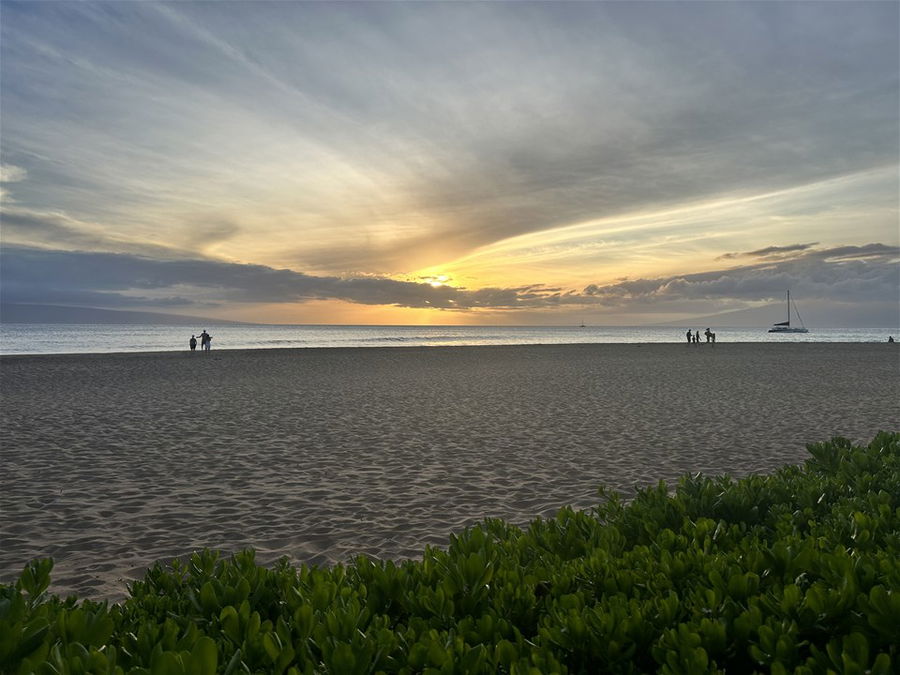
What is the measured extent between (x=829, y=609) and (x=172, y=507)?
301 inches

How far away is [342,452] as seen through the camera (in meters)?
11.5

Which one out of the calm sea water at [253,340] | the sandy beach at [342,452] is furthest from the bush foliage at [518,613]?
the calm sea water at [253,340]

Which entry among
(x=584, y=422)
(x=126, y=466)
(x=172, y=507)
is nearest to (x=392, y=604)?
(x=172, y=507)

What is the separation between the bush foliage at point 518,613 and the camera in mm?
2131

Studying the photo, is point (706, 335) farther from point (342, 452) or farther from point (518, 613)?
point (518, 613)

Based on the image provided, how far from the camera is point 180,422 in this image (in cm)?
1506

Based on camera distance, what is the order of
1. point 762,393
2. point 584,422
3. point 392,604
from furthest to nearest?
point 762,393
point 584,422
point 392,604

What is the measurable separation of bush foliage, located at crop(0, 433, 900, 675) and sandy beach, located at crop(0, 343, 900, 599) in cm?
325

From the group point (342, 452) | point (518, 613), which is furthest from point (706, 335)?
point (518, 613)

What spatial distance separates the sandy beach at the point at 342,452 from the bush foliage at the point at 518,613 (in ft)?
10.7

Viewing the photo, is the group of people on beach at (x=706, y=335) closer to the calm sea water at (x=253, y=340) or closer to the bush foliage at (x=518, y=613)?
the calm sea water at (x=253, y=340)

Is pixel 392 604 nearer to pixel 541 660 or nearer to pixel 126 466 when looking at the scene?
pixel 541 660

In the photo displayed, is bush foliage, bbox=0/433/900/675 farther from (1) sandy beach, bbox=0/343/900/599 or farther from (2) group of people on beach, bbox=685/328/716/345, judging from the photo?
(2) group of people on beach, bbox=685/328/716/345

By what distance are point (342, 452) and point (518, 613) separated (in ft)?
30.0
